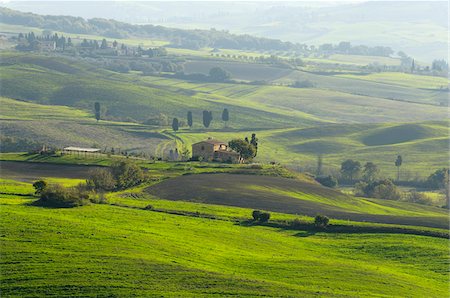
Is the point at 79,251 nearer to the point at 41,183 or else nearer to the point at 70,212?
the point at 70,212

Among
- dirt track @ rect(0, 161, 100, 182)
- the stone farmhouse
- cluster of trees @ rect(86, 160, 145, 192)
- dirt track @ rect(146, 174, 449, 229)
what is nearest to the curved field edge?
dirt track @ rect(146, 174, 449, 229)

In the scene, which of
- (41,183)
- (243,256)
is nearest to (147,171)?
(41,183)

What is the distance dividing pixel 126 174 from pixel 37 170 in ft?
59.8

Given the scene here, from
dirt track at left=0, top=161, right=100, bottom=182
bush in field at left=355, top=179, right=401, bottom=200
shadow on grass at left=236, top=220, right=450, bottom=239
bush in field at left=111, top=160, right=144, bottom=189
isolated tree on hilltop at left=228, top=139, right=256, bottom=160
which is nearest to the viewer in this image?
shadow on grass at left=236, top=220, right=450, bottom=239

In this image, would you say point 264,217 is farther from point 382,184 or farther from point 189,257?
point 382,184

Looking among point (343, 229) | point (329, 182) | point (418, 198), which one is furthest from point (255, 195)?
point (418, 198)

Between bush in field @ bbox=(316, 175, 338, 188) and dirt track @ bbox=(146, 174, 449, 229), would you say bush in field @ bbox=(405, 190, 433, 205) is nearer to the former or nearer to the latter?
bush in field @ bbox=(316, 175, 338, 188)

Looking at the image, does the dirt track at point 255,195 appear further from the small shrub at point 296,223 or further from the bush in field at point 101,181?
the small shrub at point 296,223

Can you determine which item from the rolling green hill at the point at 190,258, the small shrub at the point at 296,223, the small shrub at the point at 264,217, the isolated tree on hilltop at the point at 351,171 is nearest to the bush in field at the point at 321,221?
the small shrub at the point at 296,223

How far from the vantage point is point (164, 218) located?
9944 centimetres

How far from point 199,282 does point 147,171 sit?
223 feet

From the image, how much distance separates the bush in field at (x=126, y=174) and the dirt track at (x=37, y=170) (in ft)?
28.0

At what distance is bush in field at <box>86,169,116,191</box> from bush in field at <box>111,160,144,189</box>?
1.67m

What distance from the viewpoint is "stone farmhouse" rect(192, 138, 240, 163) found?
16150 cm
